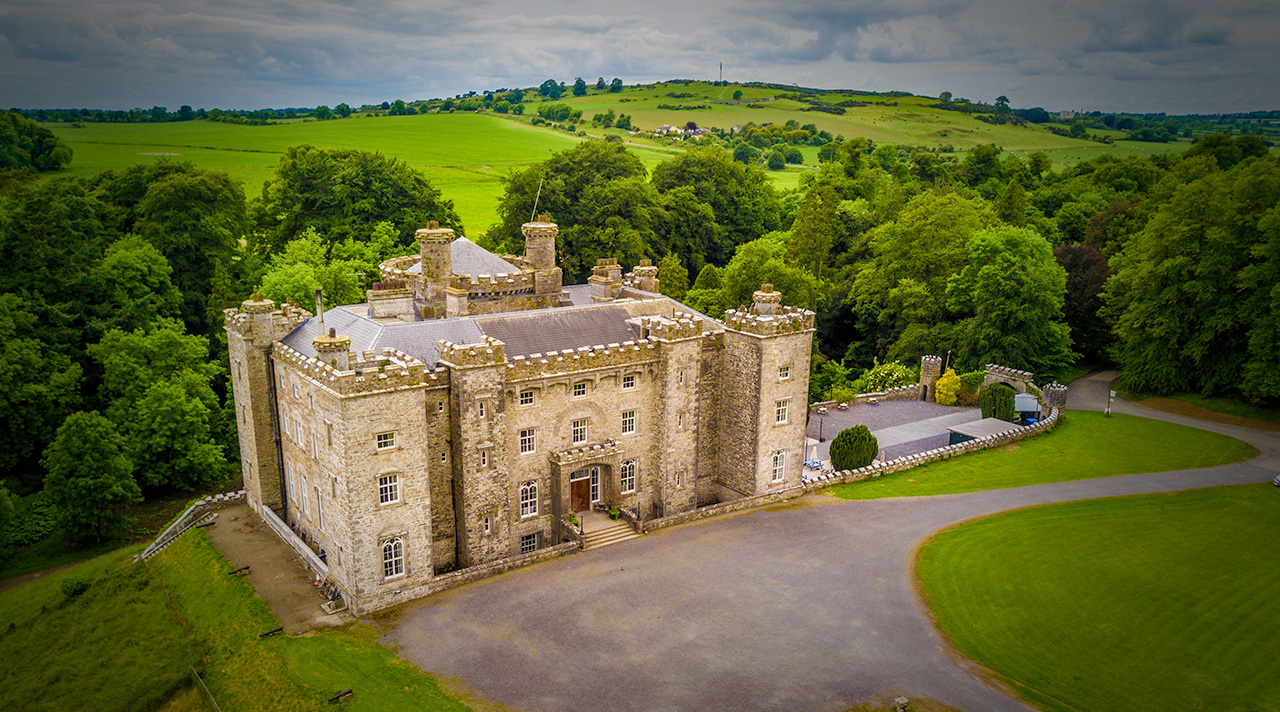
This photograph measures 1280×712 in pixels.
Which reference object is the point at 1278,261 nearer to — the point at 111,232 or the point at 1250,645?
the point at 1250,645

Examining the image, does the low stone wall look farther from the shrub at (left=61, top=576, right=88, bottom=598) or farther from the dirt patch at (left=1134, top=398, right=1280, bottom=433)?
the dirt patch at (left=1134, top=398, right=1280, bottom=433)

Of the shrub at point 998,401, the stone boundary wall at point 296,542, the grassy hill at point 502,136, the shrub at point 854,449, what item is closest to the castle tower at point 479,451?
the stone boundary wall at point 296,542

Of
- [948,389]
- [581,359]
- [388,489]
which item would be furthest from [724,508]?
[948,389]

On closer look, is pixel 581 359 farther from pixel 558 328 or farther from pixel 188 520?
pixel 188 520

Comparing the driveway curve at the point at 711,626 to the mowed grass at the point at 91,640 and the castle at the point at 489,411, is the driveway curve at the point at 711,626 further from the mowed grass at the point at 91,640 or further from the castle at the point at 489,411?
the mowed grass at the point at 91,640

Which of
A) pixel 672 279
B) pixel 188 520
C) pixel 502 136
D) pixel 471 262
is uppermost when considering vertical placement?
pixel 502 136

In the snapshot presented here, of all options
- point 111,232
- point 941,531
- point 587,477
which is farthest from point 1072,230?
point 111,232
